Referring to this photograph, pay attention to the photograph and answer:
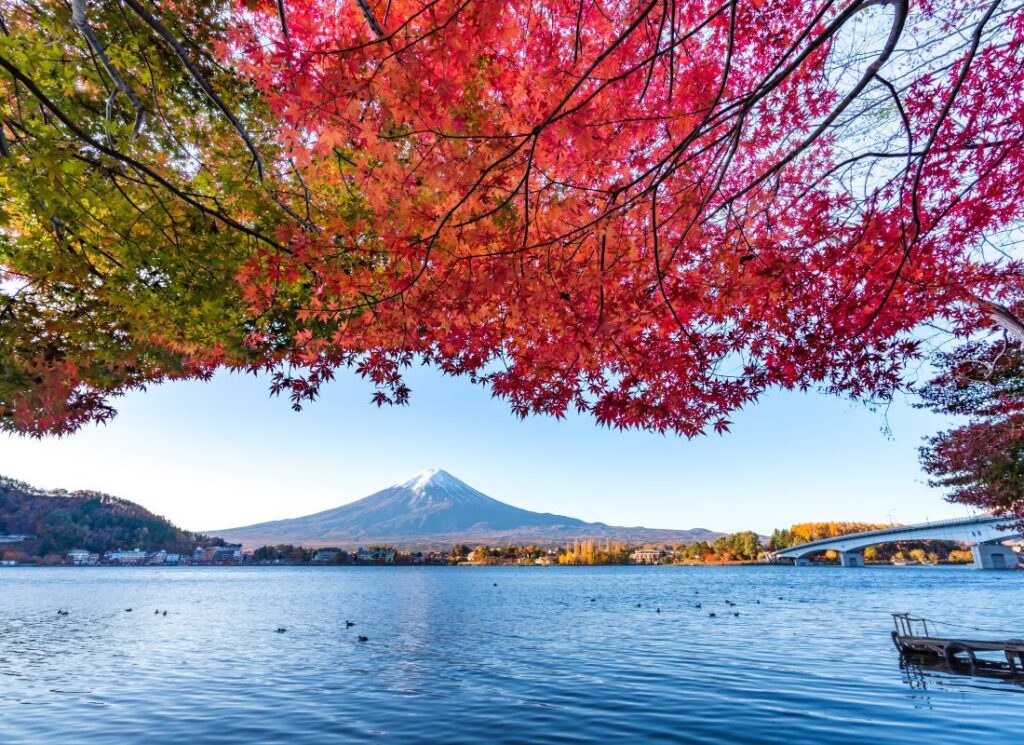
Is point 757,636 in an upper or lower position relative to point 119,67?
lower

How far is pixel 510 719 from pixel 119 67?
1389 cm

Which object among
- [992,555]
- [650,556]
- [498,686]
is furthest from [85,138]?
[650,556]

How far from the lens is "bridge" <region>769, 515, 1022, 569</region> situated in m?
74.4

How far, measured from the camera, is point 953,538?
3098 inches

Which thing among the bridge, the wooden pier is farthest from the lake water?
the bridge

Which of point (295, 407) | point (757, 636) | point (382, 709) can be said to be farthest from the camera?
point (757, 636)

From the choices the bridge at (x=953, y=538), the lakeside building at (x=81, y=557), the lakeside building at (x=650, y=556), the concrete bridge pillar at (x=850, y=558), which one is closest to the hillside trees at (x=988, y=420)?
the bridge at (x=953, y=538)

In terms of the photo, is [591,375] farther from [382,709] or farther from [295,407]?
[382,709]

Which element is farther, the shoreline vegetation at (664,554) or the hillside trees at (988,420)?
the shoreline vegetation at (664,554)

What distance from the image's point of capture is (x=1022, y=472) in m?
18.4

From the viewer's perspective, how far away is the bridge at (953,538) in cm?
7444

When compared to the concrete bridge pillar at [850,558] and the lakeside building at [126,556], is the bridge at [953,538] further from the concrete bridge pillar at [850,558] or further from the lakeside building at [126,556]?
the lakeside building at [126,556]

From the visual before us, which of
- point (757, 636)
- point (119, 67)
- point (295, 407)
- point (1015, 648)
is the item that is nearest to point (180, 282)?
point (295, 407)

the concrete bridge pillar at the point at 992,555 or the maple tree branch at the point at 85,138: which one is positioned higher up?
the maple tree branch at the point at 85,138
